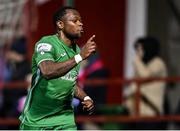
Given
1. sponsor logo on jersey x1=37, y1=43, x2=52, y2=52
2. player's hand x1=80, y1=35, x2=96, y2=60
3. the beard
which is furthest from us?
the beard

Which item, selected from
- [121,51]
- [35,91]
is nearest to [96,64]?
[121,51]

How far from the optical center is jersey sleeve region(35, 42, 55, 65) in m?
8.12

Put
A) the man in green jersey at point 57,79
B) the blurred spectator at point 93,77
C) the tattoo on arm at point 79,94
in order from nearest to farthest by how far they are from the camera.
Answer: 1. the man in green jersey at point 57,79
2. the tattoo on arm at point 79,94
3. the blurred spectator at point 93,77

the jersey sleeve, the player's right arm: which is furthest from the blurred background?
the player's right arm

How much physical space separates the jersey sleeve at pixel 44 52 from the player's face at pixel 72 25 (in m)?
0.20

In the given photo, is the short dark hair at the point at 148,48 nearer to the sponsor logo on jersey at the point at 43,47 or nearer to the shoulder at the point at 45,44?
the shoulder at the point at 45,44

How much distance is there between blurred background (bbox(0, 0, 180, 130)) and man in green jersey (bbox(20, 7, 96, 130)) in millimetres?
2454

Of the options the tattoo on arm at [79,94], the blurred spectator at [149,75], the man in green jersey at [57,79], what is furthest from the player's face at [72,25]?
the blurred spectator at [149,75]

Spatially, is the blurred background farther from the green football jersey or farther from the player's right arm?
the player's right arm

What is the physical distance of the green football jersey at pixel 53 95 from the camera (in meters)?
8.42

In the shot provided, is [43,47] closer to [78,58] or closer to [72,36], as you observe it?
[72,36]

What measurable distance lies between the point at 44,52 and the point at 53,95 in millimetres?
541

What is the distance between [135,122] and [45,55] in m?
4.96

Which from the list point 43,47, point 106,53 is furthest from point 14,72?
point 43,47
